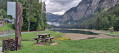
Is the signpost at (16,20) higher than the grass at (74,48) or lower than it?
higher

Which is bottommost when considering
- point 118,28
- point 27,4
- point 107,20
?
point 118,28

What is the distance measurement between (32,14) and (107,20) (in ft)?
220

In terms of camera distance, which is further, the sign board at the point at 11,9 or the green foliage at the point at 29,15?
the green foliage at the point at 29,15

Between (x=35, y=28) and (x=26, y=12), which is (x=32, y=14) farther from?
(x=35, y=28)

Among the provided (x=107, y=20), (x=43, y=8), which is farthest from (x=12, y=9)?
(x=107, y=20)

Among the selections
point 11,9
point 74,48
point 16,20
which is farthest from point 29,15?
point 74,48

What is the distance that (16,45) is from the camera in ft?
35.3

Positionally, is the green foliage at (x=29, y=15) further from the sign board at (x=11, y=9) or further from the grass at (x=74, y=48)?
the sign board at (x=11, y=9)

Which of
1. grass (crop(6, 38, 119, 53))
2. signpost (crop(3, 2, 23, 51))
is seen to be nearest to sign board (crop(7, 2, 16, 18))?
signpost (crop(3, 2, 23, 51))

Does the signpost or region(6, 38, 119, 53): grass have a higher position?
the signpost

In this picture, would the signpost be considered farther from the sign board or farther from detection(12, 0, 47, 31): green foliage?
detection(12, 0, 47, 31): green foliage

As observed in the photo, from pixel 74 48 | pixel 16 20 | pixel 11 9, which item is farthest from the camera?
pixel 74 48

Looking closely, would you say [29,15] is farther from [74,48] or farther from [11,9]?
[74,48]

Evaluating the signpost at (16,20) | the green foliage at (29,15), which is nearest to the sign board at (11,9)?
the signpost at (16,20)
